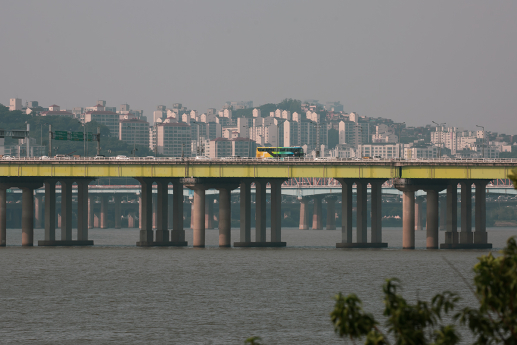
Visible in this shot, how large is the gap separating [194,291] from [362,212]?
2735 inches

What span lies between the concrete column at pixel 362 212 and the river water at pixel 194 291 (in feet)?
55.0

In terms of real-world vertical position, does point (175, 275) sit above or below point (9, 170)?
below

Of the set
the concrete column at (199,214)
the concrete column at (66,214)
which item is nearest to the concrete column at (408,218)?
the concrete column at (199,214)

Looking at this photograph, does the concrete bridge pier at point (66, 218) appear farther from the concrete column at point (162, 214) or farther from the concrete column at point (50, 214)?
the concrete column at point (162, 214)

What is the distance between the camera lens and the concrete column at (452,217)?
136m

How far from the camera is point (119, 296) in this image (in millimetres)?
69625

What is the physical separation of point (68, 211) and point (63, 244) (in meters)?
6.78

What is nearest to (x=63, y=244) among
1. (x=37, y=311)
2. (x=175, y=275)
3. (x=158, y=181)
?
(x=158, y=181)

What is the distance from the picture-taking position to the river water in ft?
170

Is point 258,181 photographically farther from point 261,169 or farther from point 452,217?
point 452,217

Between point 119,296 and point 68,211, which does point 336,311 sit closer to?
point 119,296

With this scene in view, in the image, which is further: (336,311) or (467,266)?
(467,266)

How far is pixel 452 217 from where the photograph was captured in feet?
455

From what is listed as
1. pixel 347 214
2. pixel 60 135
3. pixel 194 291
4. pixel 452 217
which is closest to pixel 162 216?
pixel 60 135
